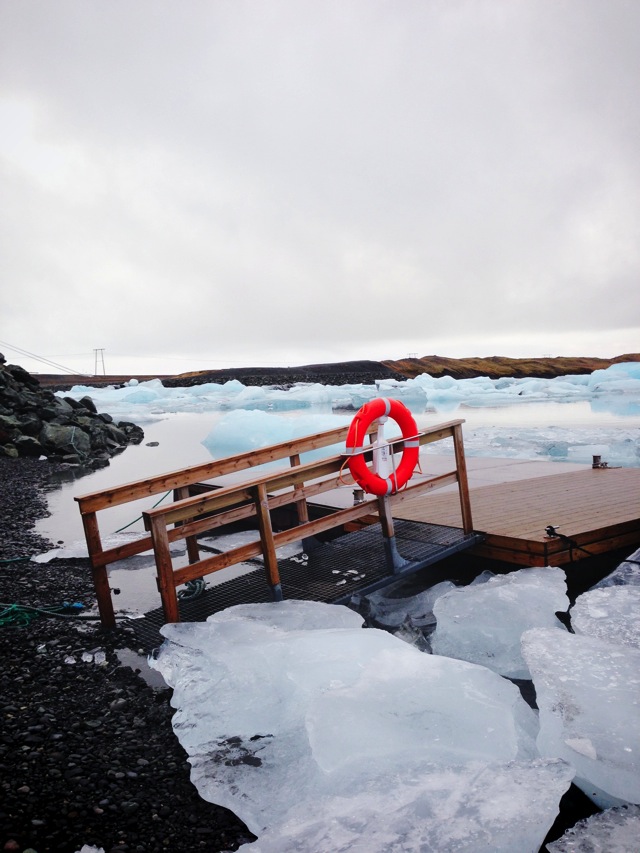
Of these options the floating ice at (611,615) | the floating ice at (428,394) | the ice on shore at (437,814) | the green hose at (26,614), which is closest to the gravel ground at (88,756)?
the green hose at (26,614)

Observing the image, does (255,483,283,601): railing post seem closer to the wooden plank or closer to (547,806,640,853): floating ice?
the wooden plank

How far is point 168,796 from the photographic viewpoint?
2.96 m

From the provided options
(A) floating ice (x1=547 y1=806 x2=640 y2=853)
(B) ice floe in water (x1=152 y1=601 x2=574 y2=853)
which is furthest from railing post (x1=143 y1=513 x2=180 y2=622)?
(A) floating ice (x1=547 y1=806 x2=640 y2=853)

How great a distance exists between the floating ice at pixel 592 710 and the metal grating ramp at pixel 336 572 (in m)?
1.60

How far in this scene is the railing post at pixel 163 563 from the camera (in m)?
4.18

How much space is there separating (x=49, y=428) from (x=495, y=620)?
51.8 feet

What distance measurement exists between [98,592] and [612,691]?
360cm

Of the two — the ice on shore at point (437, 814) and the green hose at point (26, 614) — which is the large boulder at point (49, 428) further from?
the ice on shore at point (437, 814)

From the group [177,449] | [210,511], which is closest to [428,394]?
[177,449]

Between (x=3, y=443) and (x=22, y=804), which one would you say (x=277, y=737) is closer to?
(x=22, y=804)

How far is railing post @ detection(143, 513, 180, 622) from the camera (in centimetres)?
418

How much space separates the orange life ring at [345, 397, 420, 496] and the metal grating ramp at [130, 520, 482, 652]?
67 centimetres

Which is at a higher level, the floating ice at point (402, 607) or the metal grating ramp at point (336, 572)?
the metal grating ramp at point (336, 572)

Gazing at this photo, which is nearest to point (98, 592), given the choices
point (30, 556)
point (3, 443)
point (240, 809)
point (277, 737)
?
point (277, 737)
